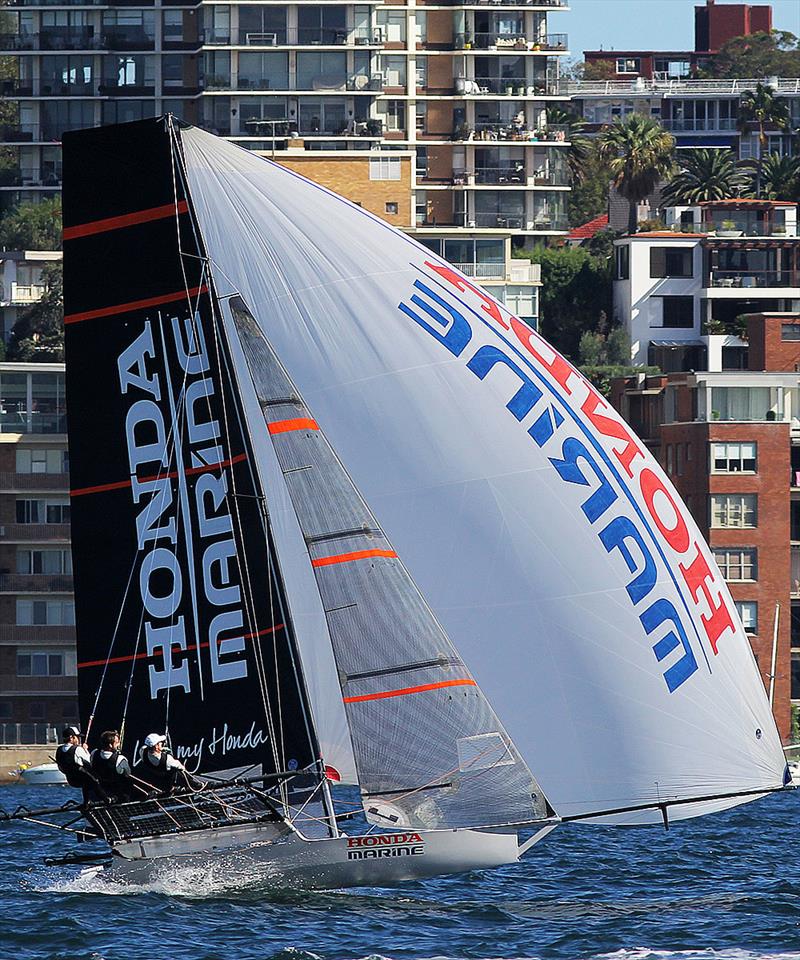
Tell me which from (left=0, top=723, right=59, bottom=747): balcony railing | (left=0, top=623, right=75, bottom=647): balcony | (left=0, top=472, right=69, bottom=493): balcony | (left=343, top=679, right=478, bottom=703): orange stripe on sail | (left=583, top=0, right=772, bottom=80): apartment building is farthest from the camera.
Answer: (left=583, top=0, right=772, bottom=80): apartment building

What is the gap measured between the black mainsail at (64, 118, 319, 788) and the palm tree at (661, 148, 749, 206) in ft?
209

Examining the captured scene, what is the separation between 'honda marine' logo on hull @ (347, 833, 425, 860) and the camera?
55.7 feet

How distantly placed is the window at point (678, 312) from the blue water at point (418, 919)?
161 ft

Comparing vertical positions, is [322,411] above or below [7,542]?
above

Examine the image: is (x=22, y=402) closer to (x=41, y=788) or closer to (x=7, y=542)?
(x=7, y=542)

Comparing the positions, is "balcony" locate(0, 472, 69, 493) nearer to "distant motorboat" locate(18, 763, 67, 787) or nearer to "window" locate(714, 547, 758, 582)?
"distant motorboat" locate(18, 763, 67, 787)

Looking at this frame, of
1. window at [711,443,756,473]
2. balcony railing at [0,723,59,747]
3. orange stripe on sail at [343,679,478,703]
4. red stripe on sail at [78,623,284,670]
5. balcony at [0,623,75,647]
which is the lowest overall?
balcony railing at [0,723,59,747]

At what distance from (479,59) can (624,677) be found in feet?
216

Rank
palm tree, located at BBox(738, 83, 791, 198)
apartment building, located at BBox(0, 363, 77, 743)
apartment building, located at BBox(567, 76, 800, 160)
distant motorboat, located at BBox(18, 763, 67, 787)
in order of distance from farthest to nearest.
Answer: apartment building, located at BBox(567, 76, 800, 160), palm tree, located at BBox(738, 83, 791, 198), apartment building, located at BBox(0, 363, 77, 743), distant motorboat, located at BBox(18, 763, 67, 787)

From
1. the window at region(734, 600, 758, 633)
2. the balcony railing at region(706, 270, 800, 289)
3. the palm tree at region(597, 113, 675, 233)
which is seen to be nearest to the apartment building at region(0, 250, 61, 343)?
the palm tree at region(597, 113, 675, 233)

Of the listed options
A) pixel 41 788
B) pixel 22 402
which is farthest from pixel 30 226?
pixel 41 788

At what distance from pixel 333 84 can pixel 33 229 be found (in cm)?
1205

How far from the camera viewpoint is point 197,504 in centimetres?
1791

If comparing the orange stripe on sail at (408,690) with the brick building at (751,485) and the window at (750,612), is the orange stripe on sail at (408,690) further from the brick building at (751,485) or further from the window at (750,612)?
the window at (750,612)
